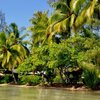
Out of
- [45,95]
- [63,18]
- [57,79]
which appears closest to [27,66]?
[57,79]

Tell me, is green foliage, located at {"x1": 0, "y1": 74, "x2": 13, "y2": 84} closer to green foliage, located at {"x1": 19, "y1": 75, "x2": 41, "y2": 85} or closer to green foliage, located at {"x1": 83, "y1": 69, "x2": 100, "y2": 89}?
green foliage, located at {"x1": 19, "y1": 75, "x2": 41, "y2": 85}

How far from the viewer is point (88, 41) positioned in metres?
32.6

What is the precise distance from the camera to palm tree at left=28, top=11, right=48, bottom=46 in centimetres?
3941

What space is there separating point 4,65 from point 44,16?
8369mm

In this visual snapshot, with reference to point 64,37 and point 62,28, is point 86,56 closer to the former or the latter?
point 62,28

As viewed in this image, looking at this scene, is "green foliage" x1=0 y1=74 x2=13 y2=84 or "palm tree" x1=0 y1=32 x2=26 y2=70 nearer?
"palm tree" x1=0 y1=32 x2=26 y2=70

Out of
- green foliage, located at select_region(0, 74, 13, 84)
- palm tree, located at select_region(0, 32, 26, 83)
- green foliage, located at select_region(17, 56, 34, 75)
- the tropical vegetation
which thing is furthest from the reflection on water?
green foliage, located at select_region(0, 74, 13, 84)

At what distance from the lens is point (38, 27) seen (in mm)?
39688

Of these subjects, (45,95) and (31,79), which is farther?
(31,79)

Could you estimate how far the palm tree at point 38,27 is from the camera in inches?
1551

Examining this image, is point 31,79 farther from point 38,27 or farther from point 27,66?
point 38,27

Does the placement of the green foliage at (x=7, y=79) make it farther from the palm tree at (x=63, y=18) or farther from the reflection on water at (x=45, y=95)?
the reflection on water at (x=45, y=95)

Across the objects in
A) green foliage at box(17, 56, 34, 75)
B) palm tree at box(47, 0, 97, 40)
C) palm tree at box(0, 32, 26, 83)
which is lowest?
green foliage at box(17, 56, 34, 75)

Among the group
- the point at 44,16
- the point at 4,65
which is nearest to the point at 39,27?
the point at 44,16
